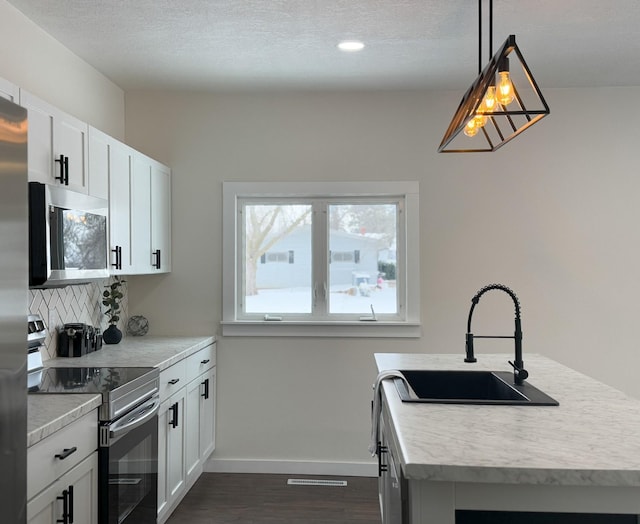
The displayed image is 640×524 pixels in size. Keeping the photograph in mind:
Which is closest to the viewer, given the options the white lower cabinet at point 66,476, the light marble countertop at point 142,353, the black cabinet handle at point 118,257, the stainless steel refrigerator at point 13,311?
the stainless steel refrigerator at point 13,311

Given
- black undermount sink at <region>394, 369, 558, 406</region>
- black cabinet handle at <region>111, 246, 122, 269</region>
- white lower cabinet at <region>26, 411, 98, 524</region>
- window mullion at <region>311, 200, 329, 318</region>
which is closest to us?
white lower cabinet at <region>26, 411, 98, 524</region>

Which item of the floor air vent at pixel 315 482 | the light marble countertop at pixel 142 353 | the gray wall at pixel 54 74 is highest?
the gray wall at pixel 54 74

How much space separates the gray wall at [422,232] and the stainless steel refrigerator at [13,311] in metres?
2.48

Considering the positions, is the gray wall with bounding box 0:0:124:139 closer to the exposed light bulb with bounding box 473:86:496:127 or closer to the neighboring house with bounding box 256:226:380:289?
the neighboring house with bounding box 256:226:380:289

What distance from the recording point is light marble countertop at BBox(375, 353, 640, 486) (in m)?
1.32

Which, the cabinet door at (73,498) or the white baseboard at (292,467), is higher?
the cabinet door at (73,498)

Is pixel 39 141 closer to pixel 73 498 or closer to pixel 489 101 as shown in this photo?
pixel 73 498

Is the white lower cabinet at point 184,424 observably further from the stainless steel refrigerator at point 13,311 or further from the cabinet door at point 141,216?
the stainless steel refrigerator at point 13,311

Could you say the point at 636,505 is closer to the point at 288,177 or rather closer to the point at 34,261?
the point at 34,261

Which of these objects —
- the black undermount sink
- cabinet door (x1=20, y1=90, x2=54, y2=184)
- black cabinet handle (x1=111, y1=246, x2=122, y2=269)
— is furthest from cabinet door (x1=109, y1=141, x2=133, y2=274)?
the black undermount sink

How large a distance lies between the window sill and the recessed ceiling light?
178 cm

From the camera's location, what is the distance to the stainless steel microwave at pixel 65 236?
7.38ft

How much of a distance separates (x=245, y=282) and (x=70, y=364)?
1514mm

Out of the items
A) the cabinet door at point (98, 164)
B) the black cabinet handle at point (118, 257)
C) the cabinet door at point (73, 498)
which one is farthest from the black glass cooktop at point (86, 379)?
the cabinet door at point (98, 164)
